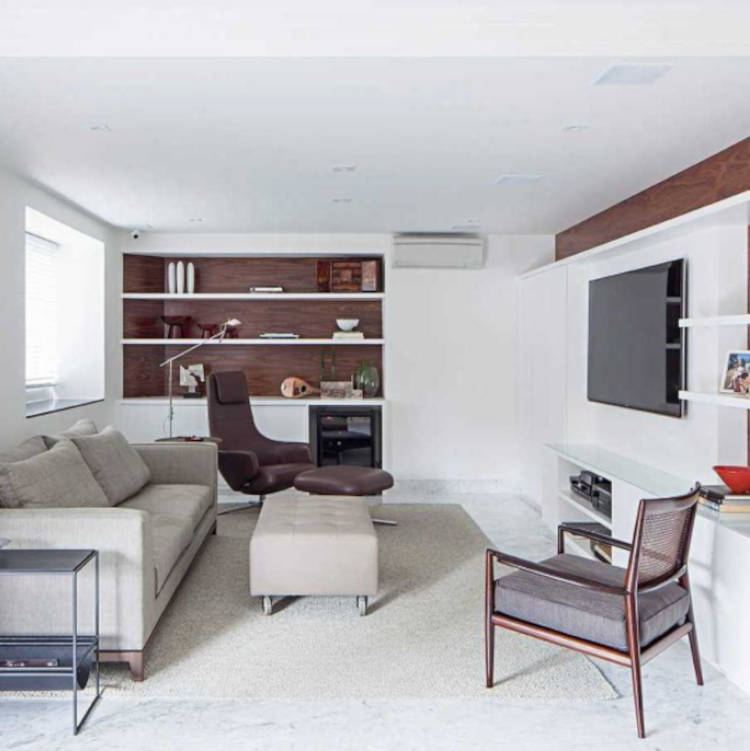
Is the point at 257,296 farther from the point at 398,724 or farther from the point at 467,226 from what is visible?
the point at 398,724

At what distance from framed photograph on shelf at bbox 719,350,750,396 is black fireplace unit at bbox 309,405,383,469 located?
3455mm

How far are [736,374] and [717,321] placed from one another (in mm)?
292

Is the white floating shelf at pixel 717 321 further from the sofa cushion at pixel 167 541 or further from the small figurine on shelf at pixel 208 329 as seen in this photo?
the small figurine on shelf at pixel 208 329

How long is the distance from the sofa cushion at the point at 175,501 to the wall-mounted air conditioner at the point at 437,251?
2.89 metres

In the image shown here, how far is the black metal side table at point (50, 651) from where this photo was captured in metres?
2.64

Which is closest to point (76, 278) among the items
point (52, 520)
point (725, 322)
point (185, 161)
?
point (185, 161)

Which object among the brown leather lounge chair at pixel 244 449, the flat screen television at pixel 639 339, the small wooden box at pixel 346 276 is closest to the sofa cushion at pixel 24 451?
the brown leather lounge chair at pixel 244 449

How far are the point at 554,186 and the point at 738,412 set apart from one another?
1.81 m

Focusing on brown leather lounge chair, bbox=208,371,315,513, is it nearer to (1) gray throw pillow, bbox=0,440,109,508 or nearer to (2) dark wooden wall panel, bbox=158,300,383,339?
(2) dark wooden wall panel, bbox=158,300,383,339

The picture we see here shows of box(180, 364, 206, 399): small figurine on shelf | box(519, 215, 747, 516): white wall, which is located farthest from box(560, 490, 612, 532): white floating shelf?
box(180, 364, 206, 399): small figurine on shelf

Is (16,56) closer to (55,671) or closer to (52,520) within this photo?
(52,520)

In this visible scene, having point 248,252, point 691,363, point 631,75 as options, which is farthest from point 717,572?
point 248,252

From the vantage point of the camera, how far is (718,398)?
3.53 m

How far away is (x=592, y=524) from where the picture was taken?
16.5 feet
